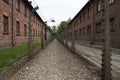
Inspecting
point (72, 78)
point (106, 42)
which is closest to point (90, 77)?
point (72, 78)

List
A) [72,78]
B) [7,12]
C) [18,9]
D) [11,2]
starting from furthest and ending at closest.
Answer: [18,9]
[11,2]
[7,12]
[72,78]

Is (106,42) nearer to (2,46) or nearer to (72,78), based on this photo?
(72,78)

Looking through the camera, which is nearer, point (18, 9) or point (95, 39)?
point (18, 9)

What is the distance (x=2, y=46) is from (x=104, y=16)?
32.4ft

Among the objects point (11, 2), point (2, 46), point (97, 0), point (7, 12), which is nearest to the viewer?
point (2, 46)

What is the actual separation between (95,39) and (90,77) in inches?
647

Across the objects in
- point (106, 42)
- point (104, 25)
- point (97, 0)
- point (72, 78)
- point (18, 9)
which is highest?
point (97, 0)

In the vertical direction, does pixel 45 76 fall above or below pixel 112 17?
below

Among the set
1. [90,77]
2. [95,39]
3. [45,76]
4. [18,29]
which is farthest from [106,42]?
[95,39]

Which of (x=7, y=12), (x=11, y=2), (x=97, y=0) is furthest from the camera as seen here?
(x=97, y=0)

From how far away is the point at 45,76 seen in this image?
17.0ft

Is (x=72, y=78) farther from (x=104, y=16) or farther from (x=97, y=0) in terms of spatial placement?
(x=97, y=0)

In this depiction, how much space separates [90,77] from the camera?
5.08 m

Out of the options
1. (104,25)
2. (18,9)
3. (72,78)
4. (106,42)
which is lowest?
(72,78)
